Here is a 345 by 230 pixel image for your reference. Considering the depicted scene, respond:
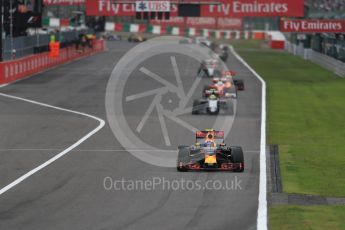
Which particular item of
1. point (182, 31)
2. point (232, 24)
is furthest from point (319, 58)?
point (232, 24)

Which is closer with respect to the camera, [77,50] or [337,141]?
[337,141]

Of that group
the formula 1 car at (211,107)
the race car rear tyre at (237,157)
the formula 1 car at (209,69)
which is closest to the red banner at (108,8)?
the formula 1 car at (209,69)

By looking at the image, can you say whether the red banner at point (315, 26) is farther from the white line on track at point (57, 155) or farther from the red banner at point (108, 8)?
the white line on track at point (57, 155)

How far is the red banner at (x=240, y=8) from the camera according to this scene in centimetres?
7181

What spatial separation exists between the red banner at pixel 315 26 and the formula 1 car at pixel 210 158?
42599 mm

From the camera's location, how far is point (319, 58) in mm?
79938

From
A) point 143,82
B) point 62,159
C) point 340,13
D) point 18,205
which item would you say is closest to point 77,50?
point 340,13

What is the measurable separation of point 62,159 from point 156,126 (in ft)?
27.3

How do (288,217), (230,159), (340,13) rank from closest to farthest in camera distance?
(288,217), (230,159), (340,13)

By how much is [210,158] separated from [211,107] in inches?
546

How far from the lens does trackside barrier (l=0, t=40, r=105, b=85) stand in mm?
52125

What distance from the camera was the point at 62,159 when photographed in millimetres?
25125

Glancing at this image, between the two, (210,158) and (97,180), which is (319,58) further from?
(97,180)

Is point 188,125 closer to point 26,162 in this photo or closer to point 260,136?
point 260,136
